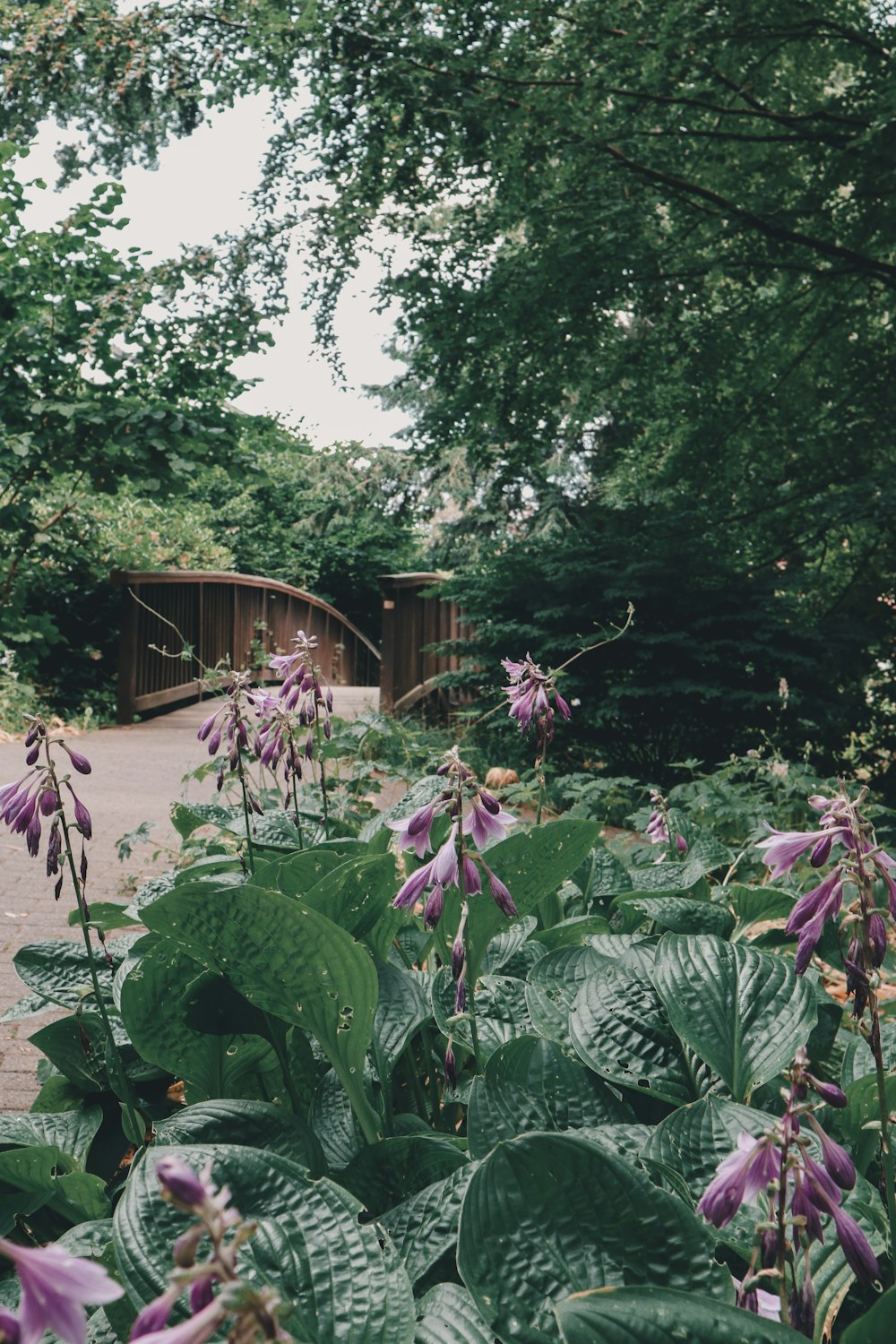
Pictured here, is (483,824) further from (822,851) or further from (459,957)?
(822,851)

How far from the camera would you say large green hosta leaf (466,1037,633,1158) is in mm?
1327

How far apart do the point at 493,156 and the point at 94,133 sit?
14.5 ft

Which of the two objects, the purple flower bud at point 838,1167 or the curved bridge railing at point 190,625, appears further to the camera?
the curved bridge railing at point 190,625

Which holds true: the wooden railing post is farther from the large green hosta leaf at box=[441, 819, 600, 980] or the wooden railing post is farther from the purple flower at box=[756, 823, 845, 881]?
the purple flower at box=[756, 823, 845, 881]

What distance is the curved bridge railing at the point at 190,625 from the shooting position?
1094 centimetres

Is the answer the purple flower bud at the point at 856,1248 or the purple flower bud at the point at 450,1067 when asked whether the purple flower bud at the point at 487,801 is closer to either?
the purple flower bud at the point at 450,1067

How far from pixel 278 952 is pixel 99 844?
4379 millimetres

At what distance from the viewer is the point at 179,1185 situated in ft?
1.63

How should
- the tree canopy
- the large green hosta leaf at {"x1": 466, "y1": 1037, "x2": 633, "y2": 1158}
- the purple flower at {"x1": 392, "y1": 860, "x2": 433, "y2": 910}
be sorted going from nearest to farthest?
the large green hosta leaf at {"x1": 466, "y1": 1037, "x2": 633, "y2": 1158}, the purple flower at {"x1": 392, "y1": 860, "x2": 433, "y2": 910}, the tree canopy

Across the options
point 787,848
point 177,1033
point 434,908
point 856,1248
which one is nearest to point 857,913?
point 787,848

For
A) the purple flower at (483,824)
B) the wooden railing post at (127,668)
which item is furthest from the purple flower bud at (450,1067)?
the wooden railing post at (127,668)

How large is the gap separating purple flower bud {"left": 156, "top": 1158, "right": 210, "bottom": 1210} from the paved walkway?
8.35 ft

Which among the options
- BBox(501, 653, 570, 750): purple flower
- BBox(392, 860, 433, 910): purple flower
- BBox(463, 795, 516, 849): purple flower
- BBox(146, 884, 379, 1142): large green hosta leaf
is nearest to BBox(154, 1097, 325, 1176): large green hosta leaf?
BBox(146, 884, 379, 1142): large green hosta leaf

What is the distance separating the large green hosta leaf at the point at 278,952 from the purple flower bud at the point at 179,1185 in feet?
2.70
